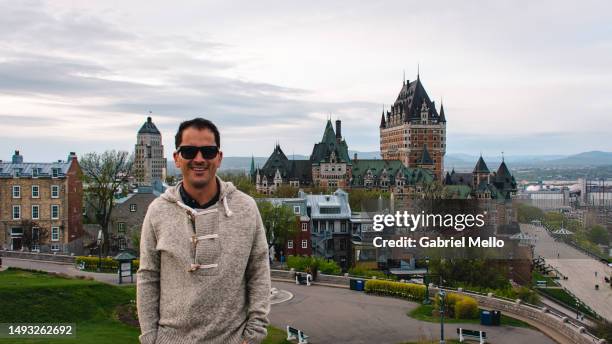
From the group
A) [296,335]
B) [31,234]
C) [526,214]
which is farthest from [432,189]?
[296,335]

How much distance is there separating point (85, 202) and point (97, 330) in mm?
45394

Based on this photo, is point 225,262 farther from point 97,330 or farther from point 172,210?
point 97,330

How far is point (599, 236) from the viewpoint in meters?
96.2

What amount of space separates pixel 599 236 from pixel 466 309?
7790 cm

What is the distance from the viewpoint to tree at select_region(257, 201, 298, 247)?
51125 mm

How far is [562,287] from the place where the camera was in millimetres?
63656

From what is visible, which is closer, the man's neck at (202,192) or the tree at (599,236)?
the man's neck at (202,192)

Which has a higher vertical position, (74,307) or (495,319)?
(74,307)

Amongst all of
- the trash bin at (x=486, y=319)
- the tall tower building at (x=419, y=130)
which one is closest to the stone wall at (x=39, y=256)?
the trash bin at (x=486, y=319)

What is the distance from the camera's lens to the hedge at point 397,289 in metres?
33.3

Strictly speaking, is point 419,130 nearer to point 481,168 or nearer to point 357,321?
point 481,168

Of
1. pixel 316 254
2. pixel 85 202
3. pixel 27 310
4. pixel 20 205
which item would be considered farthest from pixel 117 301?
pixel 85 202

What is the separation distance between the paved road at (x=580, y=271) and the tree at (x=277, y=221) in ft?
92.9

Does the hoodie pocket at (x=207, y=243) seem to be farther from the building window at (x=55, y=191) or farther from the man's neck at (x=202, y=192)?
the building window at (x=55, y=191)
